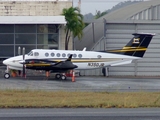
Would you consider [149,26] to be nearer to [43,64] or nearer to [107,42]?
[107,42]

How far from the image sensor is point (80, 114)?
1920cm

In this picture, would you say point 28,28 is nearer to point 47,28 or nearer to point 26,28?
point 26,28

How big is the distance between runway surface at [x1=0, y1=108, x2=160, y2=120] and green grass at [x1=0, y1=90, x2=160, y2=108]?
104cm

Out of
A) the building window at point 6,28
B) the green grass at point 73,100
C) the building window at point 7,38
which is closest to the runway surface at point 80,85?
the green grass at point 73,100

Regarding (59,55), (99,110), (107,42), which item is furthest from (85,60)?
(99,110)

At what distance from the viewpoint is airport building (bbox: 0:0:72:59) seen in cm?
4691

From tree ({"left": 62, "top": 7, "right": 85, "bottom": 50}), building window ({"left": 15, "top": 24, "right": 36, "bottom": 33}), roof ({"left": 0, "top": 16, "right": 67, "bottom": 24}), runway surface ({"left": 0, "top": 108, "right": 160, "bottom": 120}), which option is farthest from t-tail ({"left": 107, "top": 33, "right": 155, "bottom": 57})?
runway surface ({"left": 0, "top": 108, "right": 160, "bottom": 120})

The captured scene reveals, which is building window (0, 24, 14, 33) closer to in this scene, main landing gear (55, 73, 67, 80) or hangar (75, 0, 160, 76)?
hangar (75, 0, 160, 76)

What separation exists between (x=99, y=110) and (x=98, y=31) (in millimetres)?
32748

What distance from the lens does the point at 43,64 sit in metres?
40.1

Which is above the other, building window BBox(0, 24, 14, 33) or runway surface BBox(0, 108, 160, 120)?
building window BBox(0, 24, 14, 33)

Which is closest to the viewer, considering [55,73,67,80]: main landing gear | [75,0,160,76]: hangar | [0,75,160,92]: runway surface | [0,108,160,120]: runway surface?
[0,108,160,120]: runway surface

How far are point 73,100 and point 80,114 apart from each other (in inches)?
183

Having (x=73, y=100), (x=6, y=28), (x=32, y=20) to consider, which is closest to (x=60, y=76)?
(x=32, y=20)
